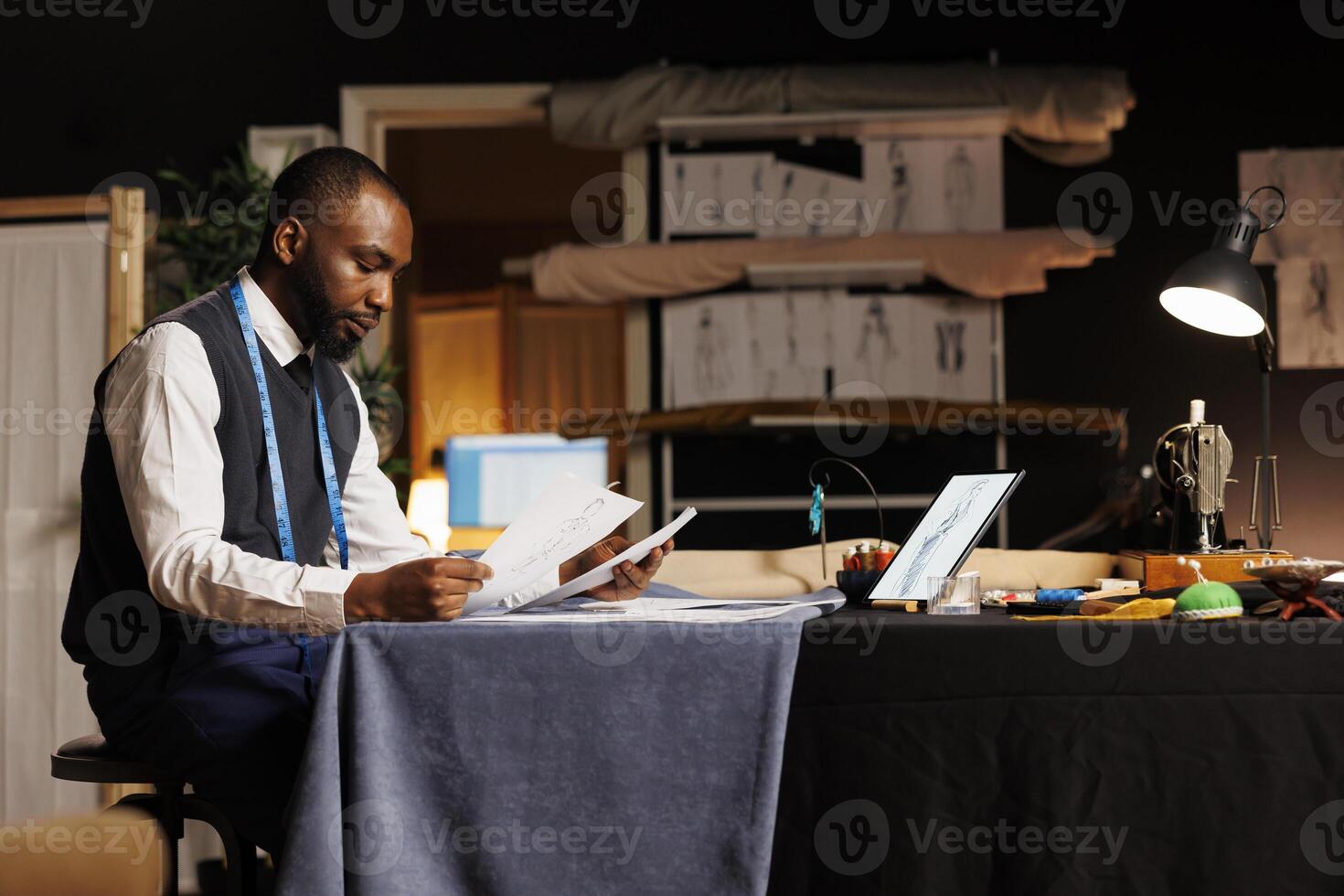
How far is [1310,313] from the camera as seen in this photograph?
4535 millimetres

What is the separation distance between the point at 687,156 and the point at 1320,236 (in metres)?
2.40

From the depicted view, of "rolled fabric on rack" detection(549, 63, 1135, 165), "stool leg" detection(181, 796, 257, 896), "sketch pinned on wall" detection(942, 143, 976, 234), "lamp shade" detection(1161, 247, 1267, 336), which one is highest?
"rolled fabric on rack" detection(549, 63, 1135, 165)

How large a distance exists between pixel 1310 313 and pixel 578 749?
409 cm

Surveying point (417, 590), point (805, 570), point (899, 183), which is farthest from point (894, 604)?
point (899, 183)

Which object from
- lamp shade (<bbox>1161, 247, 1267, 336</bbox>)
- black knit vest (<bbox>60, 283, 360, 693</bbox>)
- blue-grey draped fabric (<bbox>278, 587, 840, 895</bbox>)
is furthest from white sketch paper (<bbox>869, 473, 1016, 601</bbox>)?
black knit vest (<bbox>60, 283, 360, 693</bbox>)

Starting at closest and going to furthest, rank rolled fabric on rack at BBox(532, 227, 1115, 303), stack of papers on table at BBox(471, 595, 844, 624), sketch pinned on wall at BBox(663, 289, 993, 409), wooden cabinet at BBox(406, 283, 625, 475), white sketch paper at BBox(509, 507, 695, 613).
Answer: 1. stack of papers on table at BBox(471, 595, 844, 624)
2. white sketch paper at BBox(509, 507, 695, 613)
3. rolled fabric on rack at BBox(532, 227, 1115, 303)
4. sketch pinned on wall at BBox(663, 289, 993, 409)
5. wooden cabinet at BBox(406, 283, 625, 475)

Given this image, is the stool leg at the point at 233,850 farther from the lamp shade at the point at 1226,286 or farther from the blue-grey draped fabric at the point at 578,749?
the lamp shade at the point at 1226,286

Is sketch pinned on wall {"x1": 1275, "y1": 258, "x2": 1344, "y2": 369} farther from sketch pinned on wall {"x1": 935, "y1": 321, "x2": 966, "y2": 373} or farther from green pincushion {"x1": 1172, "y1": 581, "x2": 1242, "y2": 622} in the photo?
green pincushion {"x1": 1172, "y1": 581, "x2": 1242, "y2": 622}

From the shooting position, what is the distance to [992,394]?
14.9 ft

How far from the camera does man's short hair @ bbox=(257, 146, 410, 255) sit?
1.82 m

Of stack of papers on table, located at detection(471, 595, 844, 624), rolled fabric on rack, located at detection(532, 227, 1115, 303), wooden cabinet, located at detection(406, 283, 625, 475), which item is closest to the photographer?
stack of papers on table, located at detection(471, 595, 844, 624)

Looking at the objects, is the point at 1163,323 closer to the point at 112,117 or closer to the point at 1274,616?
the point at 1274,616

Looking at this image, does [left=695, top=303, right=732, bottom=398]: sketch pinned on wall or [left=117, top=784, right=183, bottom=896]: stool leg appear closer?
[left=117, top=784, right=183, bottom=896]: stool leg

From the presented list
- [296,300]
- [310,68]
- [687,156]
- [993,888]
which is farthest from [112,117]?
[993,888]
